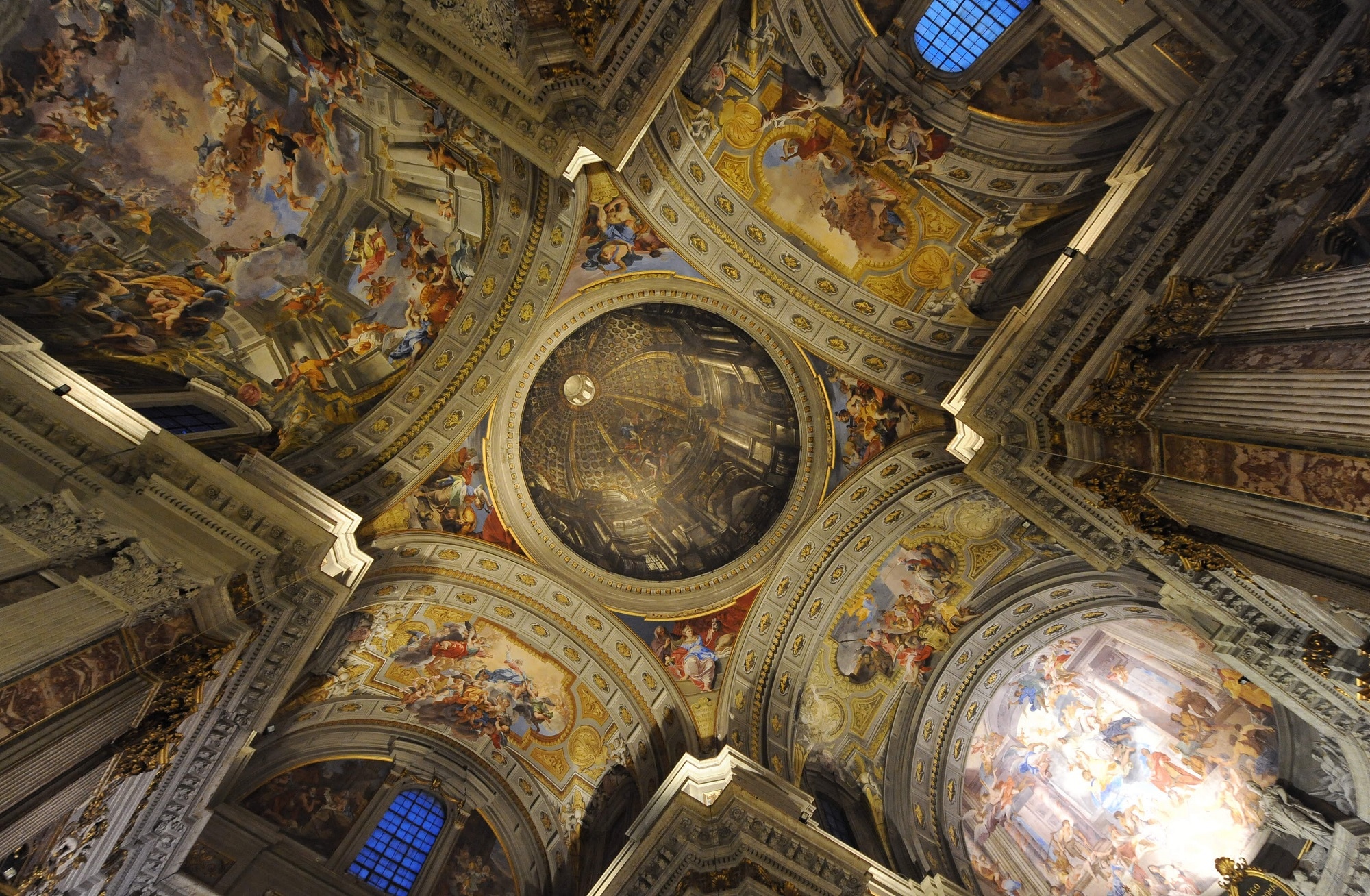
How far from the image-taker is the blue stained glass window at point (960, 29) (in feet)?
32.1

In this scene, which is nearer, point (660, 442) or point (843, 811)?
point (843, 811)

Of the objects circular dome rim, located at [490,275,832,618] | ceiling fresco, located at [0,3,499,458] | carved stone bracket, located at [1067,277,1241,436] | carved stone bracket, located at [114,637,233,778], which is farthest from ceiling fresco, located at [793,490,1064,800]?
carved stone bracket, located at [114,637,233,778]

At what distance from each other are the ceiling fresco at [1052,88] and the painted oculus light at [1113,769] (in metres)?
8.19

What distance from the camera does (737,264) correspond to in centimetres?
1155

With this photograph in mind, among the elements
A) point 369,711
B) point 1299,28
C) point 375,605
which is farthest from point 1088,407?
point 369,711

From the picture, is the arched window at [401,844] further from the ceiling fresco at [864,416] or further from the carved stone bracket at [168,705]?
the ceiling fresco at [864,416]

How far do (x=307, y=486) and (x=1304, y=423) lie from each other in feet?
33.6

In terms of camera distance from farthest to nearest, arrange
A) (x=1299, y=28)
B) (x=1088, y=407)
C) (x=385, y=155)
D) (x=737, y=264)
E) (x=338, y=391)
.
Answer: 1. (x=737, y=264)
2. (x=338, y=391)
3. (x=385, y=155)
4. (x=1088, y=407)
5. (x=1299, y=28)

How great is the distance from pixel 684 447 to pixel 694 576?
7.77ft

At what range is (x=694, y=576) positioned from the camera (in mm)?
13250

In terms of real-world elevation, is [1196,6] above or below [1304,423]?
above

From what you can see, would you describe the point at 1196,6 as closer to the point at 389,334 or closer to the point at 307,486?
the point at 389,334

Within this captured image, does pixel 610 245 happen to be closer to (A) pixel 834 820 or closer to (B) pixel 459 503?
(B) pixel 459 503

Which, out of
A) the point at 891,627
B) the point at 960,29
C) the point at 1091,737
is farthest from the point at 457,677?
the point at 960,29
